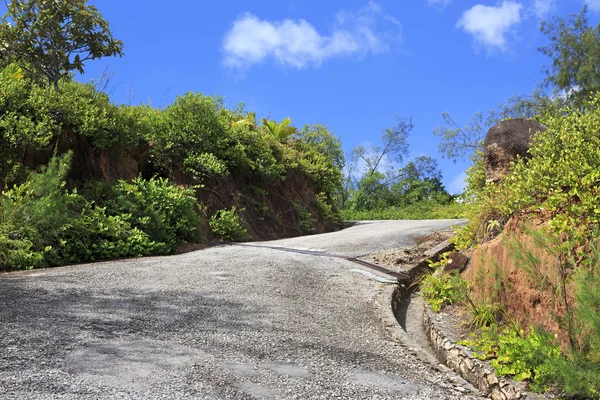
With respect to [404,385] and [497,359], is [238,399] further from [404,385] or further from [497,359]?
[497,359]

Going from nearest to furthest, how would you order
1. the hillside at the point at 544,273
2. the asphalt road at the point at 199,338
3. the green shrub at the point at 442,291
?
1. the asphalt road at the point at 199,338
2. the hillside at the point at 544,273
3. the green shrub at the point at 442,291

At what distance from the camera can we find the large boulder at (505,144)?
864 centimetres

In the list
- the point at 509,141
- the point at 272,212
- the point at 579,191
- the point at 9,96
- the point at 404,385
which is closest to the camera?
the point at 404,385

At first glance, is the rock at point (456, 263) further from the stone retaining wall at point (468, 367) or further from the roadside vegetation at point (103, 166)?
the roadside vegetation at point (103, 166)

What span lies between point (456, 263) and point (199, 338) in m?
4.20

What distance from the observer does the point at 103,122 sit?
1236 centimetres

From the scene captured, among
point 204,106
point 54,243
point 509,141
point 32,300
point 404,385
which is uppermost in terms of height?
point 204,106

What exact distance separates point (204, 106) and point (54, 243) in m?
7.43

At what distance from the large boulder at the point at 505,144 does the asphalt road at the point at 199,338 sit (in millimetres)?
2672

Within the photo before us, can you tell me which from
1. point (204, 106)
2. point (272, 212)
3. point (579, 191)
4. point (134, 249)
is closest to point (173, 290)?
Answer: point (134, 249)

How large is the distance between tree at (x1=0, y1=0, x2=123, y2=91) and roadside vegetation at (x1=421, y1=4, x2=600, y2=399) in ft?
41.0

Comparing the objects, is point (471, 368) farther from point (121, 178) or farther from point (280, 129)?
point (280, 129)

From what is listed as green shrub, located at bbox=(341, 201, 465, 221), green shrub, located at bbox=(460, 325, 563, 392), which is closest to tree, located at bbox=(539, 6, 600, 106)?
green shrub, located at bbox=(341, 201, 465, 221)

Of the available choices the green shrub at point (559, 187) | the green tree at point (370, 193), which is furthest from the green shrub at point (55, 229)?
the green tree at point (370, 193)
